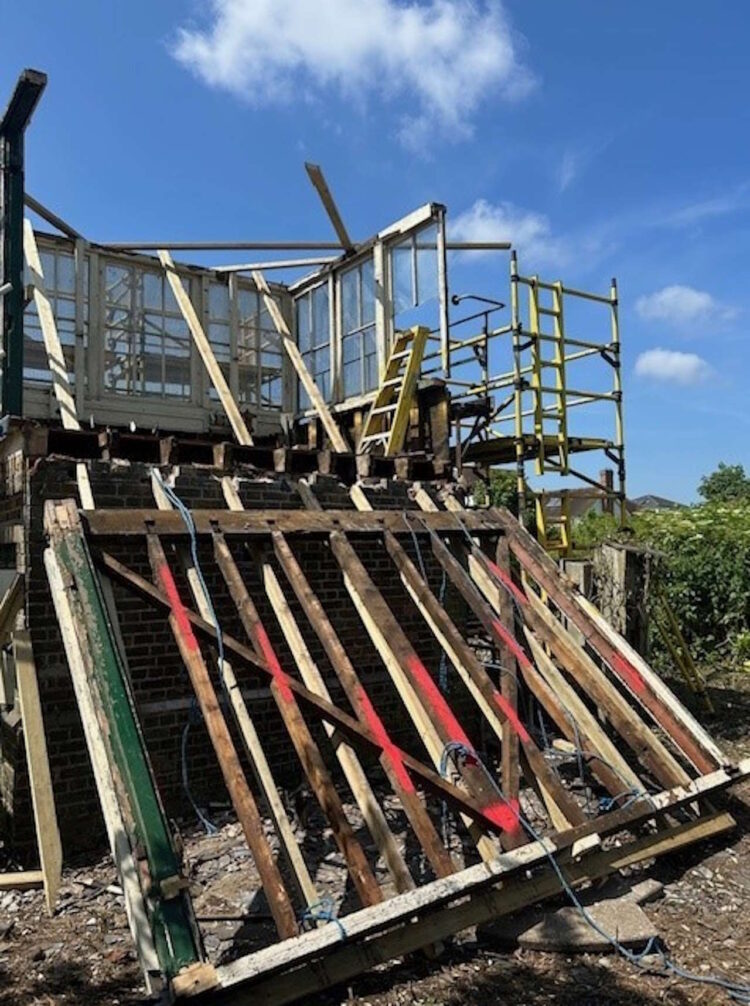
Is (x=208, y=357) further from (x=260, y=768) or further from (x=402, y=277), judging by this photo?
(x=260, y=768)

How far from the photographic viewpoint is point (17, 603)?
5102mm

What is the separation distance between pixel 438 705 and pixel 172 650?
2222mm

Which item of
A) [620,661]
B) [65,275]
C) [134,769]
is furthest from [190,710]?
[65,275]

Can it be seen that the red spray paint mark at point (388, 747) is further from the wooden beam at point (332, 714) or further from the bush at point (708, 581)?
the bush at point (708, 581)

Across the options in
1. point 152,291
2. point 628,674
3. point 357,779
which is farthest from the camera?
point 152,291


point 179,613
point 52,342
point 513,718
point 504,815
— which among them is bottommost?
point 504,815

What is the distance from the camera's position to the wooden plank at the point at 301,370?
973 cm

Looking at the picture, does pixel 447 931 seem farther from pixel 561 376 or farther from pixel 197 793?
pixel 561 376

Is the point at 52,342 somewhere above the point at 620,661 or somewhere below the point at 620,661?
above

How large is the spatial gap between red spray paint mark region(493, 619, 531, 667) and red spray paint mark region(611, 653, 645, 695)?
641mm

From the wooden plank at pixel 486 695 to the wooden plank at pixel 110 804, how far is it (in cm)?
186

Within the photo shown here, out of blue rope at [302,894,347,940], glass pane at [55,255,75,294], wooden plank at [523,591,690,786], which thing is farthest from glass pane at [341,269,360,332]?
Answer: blue rope at [302,894,347,940]

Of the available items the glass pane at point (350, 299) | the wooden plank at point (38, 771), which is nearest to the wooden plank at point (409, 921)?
the wooden plank at point (38, 771)

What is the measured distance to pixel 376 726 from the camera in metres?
4.26
